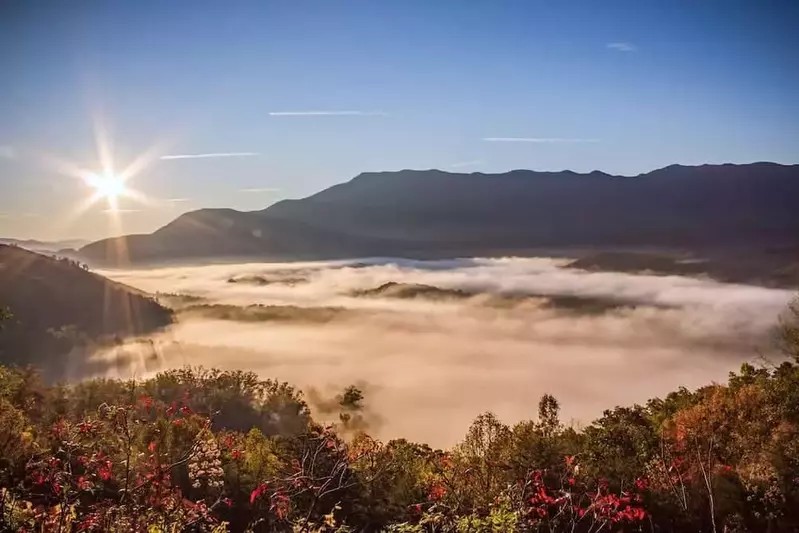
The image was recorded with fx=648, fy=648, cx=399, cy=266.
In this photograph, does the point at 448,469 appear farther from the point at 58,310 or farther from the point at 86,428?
the point at 58,310

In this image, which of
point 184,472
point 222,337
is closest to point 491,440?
point 184,472

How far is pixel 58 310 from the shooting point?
111 meters

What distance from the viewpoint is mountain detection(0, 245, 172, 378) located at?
3878 inches

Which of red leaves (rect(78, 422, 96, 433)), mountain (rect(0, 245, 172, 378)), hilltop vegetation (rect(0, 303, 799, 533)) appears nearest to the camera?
red leaves (rect(78, 422, 96, 433))

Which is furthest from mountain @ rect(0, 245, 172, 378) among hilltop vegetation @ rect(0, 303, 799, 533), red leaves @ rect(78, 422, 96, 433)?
red leaves @ rect(78, 422, 96, 433)

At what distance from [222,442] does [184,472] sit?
151 inches

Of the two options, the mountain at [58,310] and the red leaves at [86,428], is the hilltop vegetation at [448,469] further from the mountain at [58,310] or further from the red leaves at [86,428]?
the mountain at [58,310]

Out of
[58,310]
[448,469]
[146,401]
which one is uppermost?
[146,401]

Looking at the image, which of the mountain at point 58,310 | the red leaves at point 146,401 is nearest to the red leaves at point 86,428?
the red leaves at point 146,401

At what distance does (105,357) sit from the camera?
4222 inches

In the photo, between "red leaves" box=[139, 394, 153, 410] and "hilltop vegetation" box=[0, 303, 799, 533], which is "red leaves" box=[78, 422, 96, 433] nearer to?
"hilltop vegetation" box=[0, 303, 799, 533]

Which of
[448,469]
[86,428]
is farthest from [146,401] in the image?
[448,469]

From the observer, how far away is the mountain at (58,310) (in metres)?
98.5

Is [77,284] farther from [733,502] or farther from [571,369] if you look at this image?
[733,502]
